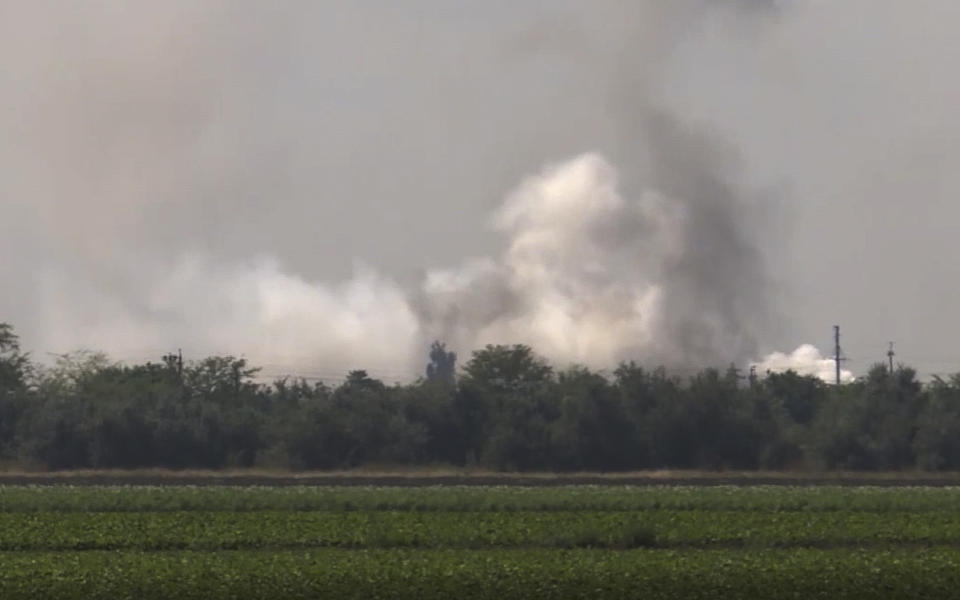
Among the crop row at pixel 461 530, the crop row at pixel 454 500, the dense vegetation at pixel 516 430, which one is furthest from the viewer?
the dense vegetation at pixel 516 430

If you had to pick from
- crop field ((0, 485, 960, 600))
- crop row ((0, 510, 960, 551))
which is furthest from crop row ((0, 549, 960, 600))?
crop row ((0, 510, 960, 551))

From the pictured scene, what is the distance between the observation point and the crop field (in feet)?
129

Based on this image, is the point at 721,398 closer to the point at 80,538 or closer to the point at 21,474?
the point at 21,474

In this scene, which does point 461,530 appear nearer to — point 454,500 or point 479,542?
point 479,542

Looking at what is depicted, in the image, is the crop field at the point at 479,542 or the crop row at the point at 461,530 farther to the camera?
the crop row at the point at 461,530

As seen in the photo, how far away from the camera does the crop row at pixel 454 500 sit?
6194 cm

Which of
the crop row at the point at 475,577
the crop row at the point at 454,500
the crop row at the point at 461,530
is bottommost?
the crop row at the point at 475,577

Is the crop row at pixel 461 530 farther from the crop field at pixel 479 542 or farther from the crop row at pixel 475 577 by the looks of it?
the crop row at pixel 475 577

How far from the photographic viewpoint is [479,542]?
50781 millimetres

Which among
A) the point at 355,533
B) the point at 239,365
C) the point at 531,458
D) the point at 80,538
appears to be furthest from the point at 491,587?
the point at 239,365

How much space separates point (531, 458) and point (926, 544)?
1901 inches

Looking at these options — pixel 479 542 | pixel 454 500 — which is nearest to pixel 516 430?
pixel 454 500

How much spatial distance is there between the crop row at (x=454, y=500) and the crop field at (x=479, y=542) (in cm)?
11

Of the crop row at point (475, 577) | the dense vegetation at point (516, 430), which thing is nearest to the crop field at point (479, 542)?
the crop row at point (475, 577)
